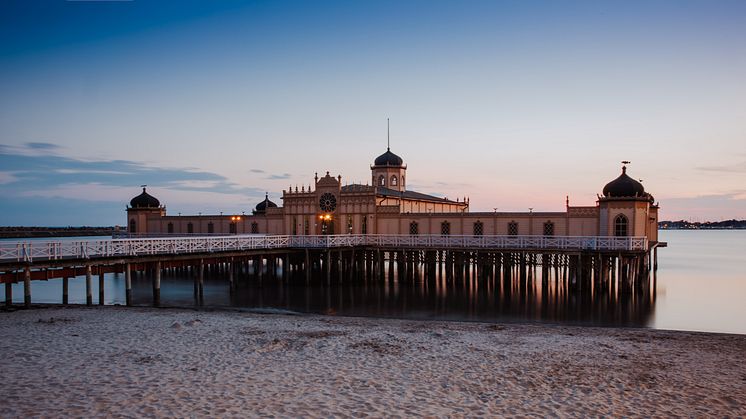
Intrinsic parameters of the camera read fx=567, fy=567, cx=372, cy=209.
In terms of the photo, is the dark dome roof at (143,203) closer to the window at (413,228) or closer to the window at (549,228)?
the window at (413,228)

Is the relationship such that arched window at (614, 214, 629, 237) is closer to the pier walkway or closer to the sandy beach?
the pier walkway

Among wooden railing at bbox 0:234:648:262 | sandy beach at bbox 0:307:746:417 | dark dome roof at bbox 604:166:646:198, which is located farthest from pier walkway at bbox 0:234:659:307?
sandy beach at bbox 0:307:746:417

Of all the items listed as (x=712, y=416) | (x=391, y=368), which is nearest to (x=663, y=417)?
(x=712, y=416)

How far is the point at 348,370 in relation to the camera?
40.7ft

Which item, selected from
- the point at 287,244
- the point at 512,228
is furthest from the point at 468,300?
the point at 287,244

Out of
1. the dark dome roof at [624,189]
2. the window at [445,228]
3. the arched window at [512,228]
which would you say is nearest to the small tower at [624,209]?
the dark dome roof at [624,189]

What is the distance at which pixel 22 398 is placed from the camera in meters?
9.95

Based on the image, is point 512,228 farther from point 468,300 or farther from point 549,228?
point 468,300

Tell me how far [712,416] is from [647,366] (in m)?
3.42

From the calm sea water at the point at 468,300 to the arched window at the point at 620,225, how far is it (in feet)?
10.8

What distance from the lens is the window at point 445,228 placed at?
117 feet

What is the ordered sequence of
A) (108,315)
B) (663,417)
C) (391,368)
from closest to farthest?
(663,417)
(391,368)
(108,315)

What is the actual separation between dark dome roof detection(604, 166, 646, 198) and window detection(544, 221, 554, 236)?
340 cm

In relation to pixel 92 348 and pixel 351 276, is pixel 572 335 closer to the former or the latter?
pixel 92 348
